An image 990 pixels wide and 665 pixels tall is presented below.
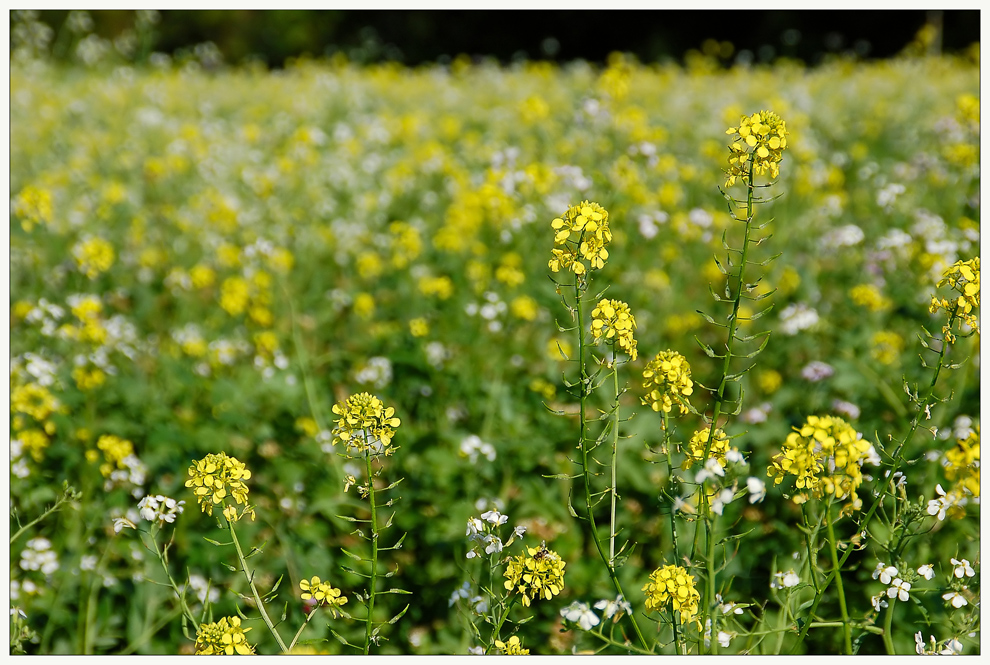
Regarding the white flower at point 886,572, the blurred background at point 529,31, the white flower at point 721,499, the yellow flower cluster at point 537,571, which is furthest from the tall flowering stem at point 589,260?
the blurred background at point 529,31

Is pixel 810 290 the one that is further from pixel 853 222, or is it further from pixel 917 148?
pixel 917 148

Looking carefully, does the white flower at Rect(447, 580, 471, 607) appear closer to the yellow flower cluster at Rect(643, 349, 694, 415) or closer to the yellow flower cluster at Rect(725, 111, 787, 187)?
the yellow flower cluster at Rect(643, 349, 694, 415)

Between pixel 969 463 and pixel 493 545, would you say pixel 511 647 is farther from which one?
pixel 969 463

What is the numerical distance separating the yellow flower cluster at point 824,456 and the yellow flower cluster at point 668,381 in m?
0.23

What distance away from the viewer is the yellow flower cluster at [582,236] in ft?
4.85

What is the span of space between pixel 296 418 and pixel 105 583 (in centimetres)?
92

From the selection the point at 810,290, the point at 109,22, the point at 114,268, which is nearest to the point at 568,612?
the point at 810,290

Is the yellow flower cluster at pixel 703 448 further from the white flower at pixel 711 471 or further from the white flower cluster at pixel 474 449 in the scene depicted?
the white flower cluster at pixel 474 449

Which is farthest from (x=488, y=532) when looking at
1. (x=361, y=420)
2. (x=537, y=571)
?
(x=361, y=420)

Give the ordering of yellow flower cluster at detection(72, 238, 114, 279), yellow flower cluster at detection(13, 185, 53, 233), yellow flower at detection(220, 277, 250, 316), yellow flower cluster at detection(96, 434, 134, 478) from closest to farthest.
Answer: yellow flower cluster at detection(96, 434, 134, 478), yellow flower cluster at detection(13, 185, 53, 233), yellow flower cluster at detection(72, 238, 114, 279), yellow flower at detection(220, 277, 250, 316)

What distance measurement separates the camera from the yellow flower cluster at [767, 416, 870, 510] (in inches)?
54.1

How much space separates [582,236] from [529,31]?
77.4 ft

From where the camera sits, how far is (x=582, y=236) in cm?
148

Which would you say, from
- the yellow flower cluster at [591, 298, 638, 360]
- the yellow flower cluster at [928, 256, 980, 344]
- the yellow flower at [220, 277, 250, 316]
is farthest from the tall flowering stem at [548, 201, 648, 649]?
the yellow flower at [220, 277, 250, 316]
